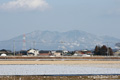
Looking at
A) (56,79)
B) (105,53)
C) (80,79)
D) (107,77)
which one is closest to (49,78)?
(56,79)

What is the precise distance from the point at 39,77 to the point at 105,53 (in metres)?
79.7

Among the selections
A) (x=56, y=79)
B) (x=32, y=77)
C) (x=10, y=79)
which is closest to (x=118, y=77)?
(x=56, y=79)

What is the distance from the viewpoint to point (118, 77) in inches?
1125

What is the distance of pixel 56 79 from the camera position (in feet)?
88.3

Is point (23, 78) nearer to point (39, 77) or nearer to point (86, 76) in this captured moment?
point (39, 77)

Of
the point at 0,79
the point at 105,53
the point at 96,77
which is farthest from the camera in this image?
the point at 105,53

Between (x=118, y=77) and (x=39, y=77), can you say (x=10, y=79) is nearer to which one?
(x=39, y=77)

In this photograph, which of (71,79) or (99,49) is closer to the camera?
(71,79)

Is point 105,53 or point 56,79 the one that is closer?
point 56,79

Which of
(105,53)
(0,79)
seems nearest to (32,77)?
(0,79)

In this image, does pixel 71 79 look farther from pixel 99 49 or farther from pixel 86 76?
pixel 99 49

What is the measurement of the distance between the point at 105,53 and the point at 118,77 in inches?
3058

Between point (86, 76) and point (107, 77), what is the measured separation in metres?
1.86

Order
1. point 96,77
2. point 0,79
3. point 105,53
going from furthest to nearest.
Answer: point 105,53, point 96,77, point 0,79
